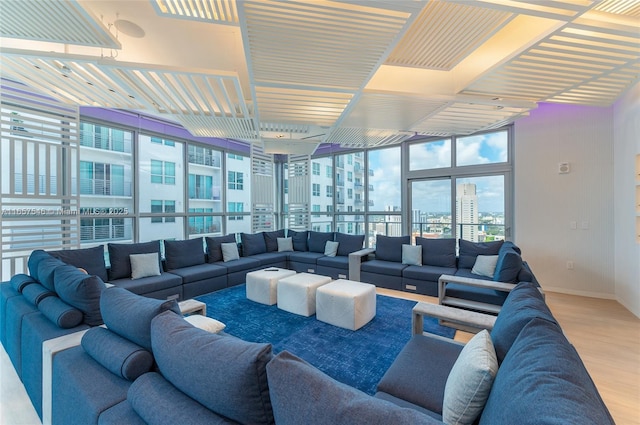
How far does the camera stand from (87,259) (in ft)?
11.6

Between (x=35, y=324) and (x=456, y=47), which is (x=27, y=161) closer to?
(x=35, y=324)

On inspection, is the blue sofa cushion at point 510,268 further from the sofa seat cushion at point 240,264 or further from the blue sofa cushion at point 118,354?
the sofa seat cushion at point 240,264

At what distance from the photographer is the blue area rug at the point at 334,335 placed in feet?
7.63

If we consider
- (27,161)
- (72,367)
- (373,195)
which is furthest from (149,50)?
(373,195)

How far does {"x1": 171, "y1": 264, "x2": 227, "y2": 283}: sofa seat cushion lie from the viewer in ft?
13.4

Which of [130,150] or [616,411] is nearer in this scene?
[616,411]

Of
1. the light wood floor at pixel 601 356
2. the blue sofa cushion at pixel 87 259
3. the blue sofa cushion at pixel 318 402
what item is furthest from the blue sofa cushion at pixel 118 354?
the blue sofa cushion at pixel 87 259

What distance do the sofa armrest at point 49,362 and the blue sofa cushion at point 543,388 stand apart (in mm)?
2218

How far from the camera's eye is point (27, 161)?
3.44 meters

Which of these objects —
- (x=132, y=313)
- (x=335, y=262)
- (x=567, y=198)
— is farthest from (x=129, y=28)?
(x=567, y=198)

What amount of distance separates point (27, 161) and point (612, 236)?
8512 millimetres

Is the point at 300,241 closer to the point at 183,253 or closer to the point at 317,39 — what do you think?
the point at 183,253

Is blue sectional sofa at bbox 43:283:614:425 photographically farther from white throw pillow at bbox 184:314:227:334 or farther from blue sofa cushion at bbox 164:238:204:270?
blue sofa cushion at bbox 164:238:204:270

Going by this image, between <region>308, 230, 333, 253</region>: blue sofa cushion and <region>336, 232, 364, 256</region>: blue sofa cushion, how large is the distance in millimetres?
436
